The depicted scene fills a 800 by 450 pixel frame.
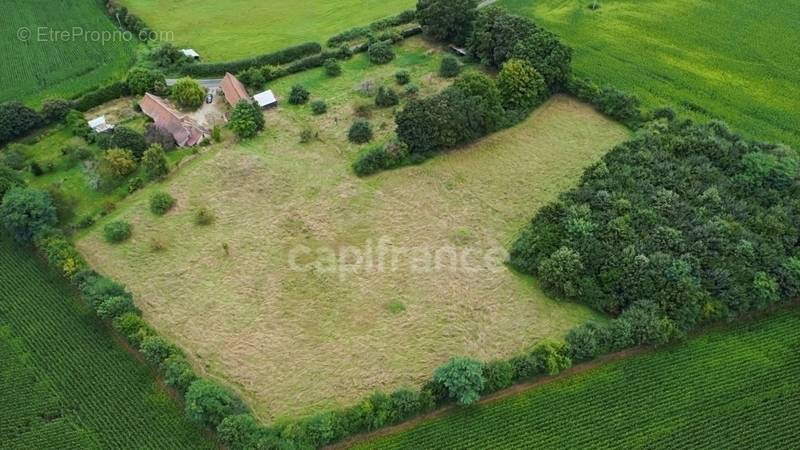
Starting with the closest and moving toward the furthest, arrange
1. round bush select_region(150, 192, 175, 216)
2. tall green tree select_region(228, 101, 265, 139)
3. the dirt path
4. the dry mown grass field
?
the dirt path < the dry mown grass field < round bush select_region(150, 192, 175, 216) < tall green tree select_region(228, 101, 265, 139)

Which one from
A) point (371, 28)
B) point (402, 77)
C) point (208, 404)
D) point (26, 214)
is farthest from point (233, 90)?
point (208, 404)

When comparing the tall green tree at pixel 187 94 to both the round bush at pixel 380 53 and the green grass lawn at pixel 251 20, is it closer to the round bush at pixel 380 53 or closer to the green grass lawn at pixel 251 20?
the green grass lawn at pixel 251 20

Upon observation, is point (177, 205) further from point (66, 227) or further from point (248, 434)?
point (248, 434)

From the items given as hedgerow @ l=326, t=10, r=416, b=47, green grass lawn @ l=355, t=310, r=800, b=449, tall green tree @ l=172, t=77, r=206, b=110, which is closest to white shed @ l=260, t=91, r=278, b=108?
tall green tree @ l=172, t=77, r=206, b=110

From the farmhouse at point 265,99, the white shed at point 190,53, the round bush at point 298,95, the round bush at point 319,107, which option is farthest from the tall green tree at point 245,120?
the white shed at point 190,53

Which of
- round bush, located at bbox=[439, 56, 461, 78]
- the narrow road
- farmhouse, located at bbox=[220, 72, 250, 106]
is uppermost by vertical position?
round bush, located at bbox=[439, 56, 461, 78]

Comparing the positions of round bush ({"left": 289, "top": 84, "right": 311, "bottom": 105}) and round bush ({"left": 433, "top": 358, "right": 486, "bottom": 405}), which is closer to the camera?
round bush ({"left": 433, "top": 358, "right": 486, "bottom": 405})

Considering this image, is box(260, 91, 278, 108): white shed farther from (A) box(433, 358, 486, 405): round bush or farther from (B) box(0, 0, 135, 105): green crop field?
(A) box(433, 358, 486, 405): round bush
